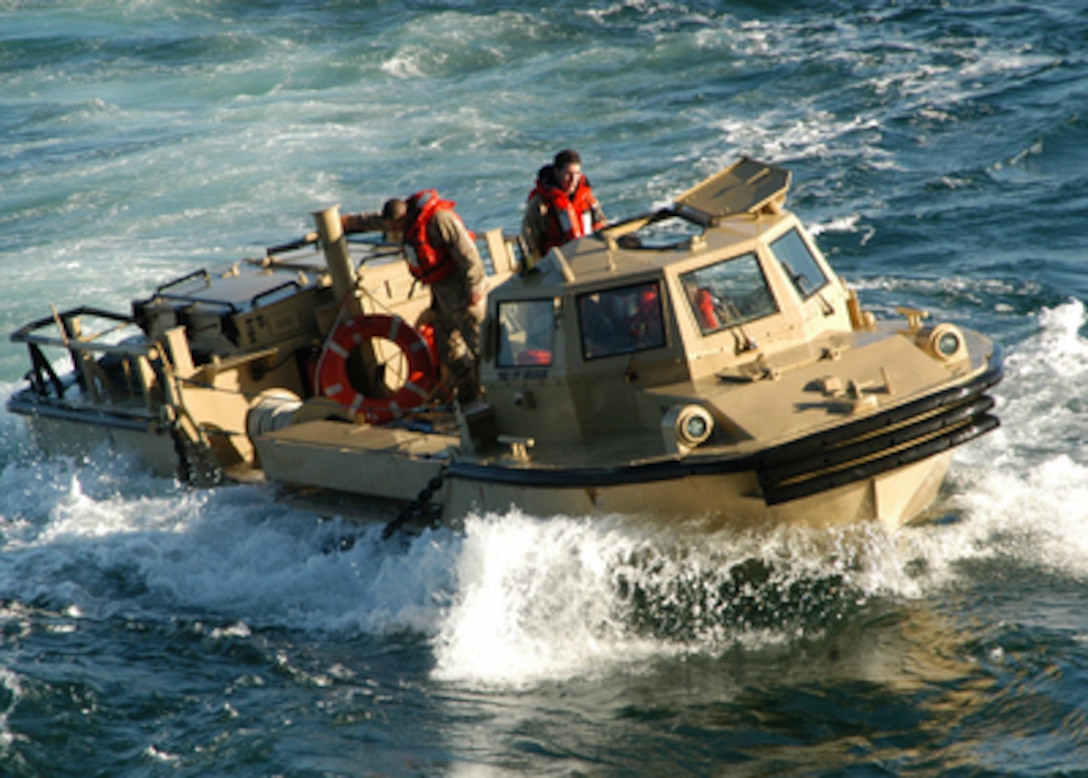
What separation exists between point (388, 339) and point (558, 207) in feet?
5.62

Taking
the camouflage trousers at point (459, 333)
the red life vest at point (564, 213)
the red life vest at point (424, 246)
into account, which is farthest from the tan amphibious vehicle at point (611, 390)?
the red life vest at point (564, 213)

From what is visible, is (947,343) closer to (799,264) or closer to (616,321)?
(799,264)

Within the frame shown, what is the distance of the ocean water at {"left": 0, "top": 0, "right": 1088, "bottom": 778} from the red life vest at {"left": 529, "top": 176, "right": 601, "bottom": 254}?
2582mm

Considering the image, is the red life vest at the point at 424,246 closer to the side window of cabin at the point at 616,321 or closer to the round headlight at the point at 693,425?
the side window of cabin at the point at 616,321

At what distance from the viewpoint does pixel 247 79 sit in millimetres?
28500

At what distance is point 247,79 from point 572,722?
23.2m

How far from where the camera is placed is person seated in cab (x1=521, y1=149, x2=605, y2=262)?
10.5 metres

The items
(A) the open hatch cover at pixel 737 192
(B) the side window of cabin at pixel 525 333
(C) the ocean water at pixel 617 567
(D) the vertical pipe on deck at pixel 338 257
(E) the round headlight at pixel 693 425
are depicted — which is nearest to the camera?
(C) the ocean water at pixel 617 567

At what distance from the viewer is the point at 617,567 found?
342 inches

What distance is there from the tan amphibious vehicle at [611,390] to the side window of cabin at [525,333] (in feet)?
0.05

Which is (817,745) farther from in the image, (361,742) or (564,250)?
(564,250)

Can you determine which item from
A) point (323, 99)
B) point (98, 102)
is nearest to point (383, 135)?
point (323, 99)

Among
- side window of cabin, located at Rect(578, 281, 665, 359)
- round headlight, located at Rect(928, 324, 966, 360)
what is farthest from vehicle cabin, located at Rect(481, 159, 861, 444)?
round headlight, located at Rect(928, 324, 966, 360)

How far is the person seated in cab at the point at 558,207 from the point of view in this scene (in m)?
10.5
